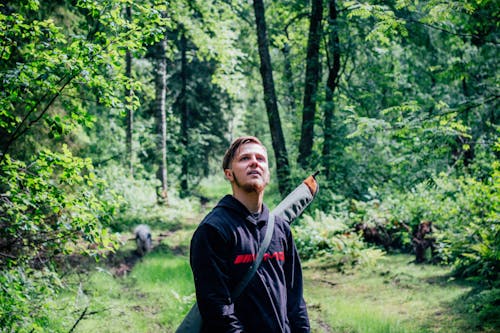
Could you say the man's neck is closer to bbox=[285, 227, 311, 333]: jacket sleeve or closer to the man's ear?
the man's ear

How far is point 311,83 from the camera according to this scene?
13430mm

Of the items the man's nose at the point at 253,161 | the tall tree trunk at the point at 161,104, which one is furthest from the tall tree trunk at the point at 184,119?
the man's nose at the point at 253,161

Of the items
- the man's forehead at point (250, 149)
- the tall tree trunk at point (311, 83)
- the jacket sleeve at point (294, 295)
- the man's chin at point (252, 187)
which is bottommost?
the jacket sleeve at point (294, 295)

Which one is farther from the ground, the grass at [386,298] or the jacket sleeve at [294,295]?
the jacket sleeve at [294,295]

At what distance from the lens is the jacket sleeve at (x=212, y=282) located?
7.90 ft

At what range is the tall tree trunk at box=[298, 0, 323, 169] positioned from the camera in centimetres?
1330

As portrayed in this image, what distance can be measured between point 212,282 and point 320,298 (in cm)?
574

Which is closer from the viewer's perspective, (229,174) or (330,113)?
(229,174)

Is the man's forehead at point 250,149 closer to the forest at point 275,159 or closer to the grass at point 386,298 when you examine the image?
the forest at point 275,159

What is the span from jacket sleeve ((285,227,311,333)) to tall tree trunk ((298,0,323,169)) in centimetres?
1026

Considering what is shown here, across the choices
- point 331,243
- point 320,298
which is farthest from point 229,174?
point 331,243

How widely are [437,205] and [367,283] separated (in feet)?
7.61

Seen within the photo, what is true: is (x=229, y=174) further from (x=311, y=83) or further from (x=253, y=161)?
(x=311, y=83)

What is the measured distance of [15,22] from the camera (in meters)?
4.19
